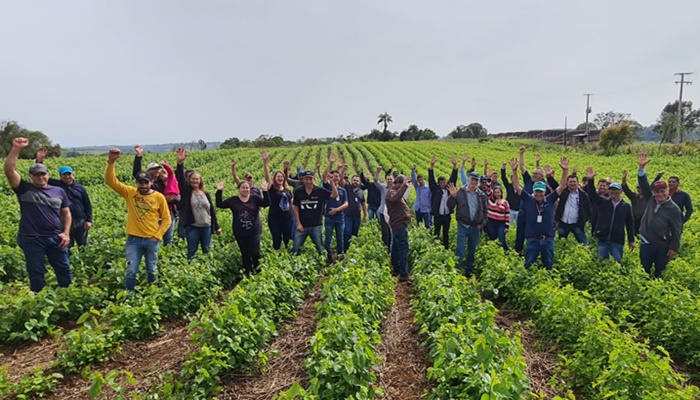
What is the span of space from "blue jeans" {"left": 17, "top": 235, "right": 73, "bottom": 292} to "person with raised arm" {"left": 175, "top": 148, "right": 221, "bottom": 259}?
1958 mm

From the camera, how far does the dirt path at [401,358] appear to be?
14.0ft

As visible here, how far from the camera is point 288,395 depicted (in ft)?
9.27

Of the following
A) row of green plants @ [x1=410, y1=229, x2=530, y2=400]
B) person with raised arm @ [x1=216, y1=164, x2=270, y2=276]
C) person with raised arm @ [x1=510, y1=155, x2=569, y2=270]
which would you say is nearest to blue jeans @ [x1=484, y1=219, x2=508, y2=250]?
person with raised arm @ [x1=510, y1=155, x2=569, y2=270]

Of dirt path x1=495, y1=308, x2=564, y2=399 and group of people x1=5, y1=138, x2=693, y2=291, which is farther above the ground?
group of people x1=5, y1=138, x2=693, y2=291

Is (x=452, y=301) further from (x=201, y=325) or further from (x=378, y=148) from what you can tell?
(x=378, y=148)

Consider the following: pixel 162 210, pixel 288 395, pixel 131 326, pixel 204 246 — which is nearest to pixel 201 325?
pixel 131 326

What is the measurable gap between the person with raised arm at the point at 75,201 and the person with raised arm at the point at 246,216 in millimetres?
2753

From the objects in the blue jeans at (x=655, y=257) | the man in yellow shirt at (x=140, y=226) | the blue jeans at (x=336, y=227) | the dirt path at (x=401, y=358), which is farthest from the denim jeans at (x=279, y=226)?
the blue jeans at (x=655, y=257)

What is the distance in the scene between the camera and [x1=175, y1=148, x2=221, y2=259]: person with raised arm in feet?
23.7

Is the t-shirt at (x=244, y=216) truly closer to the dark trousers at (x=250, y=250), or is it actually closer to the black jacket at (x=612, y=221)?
the dark trousers at (x=250, y=250)

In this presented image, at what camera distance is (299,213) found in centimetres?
Answer: 774

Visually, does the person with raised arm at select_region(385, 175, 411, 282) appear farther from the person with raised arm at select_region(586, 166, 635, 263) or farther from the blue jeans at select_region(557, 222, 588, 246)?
the person with raised arm at select_region(586, 166, 635, 263)

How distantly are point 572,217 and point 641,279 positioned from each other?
2803 mm

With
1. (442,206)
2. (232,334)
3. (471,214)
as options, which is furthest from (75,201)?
(442,206)
